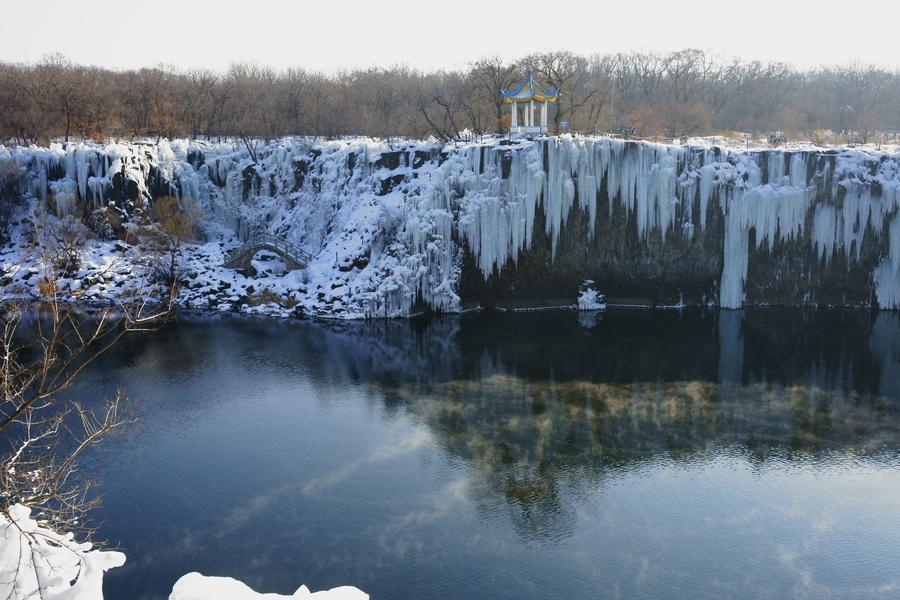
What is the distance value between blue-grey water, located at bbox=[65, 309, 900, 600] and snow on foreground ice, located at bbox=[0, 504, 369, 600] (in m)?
8.61

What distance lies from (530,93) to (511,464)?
25.0 metres

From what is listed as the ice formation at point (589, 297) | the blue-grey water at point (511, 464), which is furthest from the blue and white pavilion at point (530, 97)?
the blue-grey water at point (511, 464)

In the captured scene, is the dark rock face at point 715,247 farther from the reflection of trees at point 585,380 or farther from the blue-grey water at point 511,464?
the blue-grey water at point 511,464

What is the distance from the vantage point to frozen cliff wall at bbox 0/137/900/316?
38.0 m

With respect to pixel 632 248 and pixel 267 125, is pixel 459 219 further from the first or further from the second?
pixel 267 125

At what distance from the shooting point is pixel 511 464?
842 inches

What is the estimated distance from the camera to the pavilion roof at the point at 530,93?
132 feet

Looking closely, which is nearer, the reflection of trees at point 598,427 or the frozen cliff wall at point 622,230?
the reflection of trees at point 598,427

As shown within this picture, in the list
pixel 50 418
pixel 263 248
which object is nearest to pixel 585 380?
pixel 50 418

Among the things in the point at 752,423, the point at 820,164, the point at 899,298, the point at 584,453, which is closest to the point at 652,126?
the point at 820,164

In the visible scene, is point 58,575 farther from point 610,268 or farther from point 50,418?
point 610,268

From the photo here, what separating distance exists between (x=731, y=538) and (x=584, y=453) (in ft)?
17.5

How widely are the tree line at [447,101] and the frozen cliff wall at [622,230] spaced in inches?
272

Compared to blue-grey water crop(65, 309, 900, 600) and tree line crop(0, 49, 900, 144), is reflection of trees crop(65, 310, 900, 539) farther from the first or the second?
tree line crop(0, 49, 900, 144)
